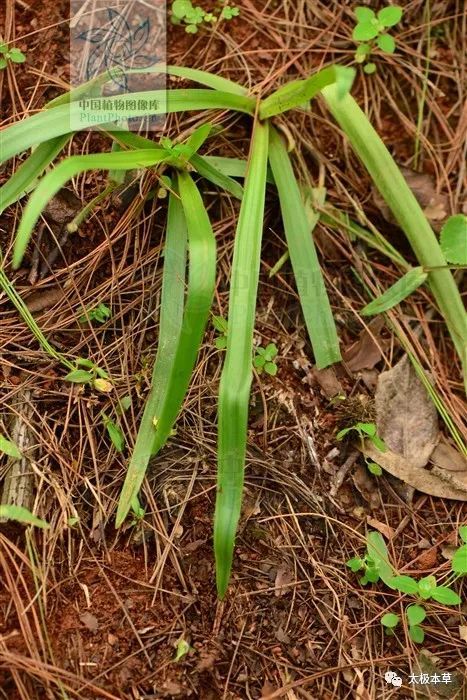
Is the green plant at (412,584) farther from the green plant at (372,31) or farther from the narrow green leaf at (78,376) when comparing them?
the green plant at (372,31)

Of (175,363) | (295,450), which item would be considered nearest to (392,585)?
(295,450)

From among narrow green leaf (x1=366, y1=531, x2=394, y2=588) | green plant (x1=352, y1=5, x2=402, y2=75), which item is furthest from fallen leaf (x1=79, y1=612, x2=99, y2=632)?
green plant (x1=352, y1=5, x2=402, y2=75)

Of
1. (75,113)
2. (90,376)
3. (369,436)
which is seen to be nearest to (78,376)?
(90,376)

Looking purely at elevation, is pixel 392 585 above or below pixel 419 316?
below

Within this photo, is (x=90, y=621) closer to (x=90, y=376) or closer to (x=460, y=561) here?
(x=90, y=376)

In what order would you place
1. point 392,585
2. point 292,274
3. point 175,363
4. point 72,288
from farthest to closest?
point 292,274, point 72,288, point 392,585, point 175,363

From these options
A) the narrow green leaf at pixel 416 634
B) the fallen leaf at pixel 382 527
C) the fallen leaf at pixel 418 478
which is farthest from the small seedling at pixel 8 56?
the narrow green leaf at pixel 416 634

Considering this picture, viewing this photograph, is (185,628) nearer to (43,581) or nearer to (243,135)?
(43,581)

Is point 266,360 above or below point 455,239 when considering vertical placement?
below
